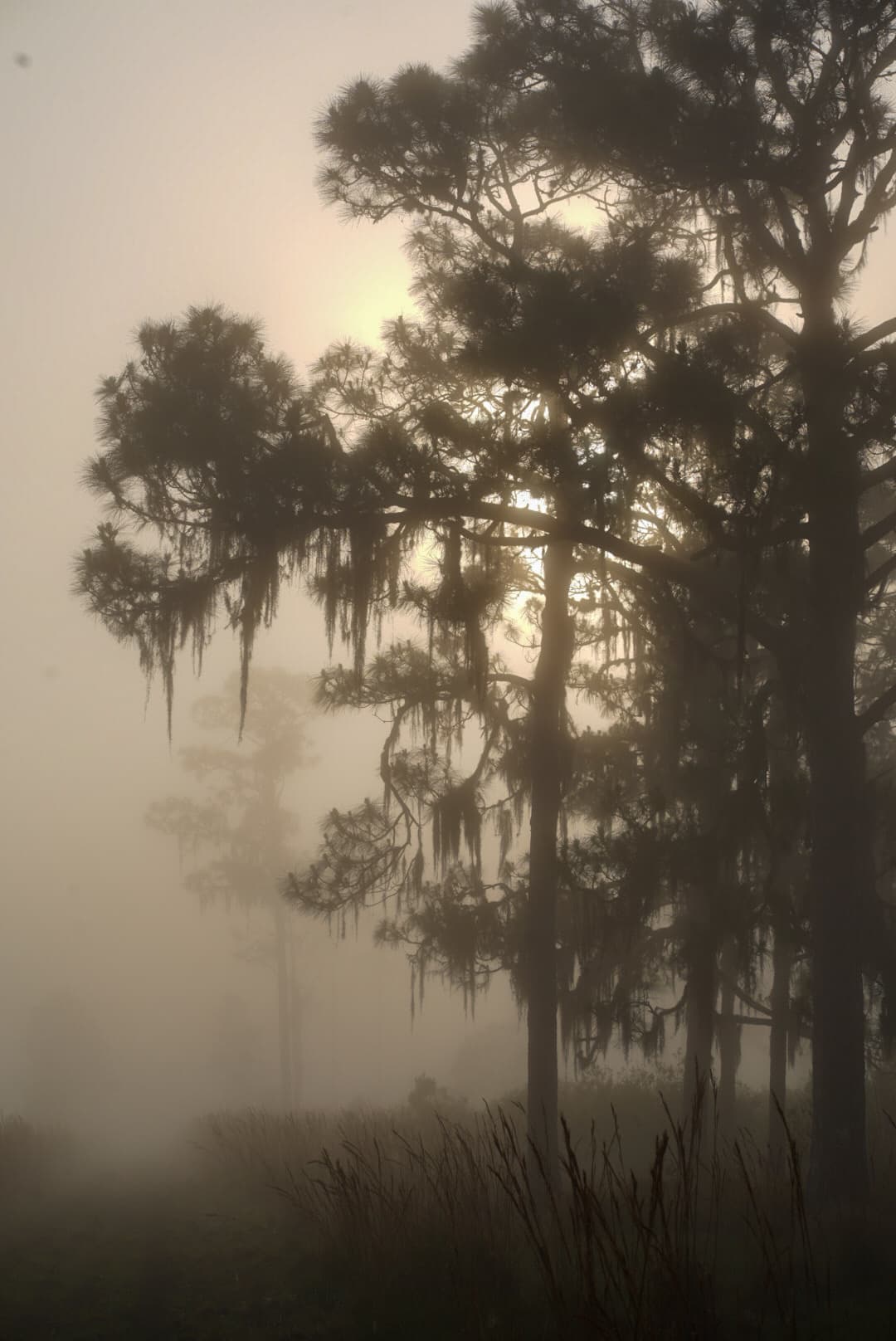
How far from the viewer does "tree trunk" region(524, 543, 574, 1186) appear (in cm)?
1019

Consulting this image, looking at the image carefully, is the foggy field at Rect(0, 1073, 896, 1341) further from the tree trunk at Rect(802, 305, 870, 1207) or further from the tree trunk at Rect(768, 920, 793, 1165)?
the tree trunk at Rect(768, 920, 793, 1165)

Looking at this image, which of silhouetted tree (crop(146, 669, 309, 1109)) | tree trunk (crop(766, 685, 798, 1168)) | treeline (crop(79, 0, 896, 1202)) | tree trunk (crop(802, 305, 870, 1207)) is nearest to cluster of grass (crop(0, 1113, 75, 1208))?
treeline (crop(79, 0, 896, 1202))

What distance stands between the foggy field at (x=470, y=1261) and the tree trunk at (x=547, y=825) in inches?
40.6

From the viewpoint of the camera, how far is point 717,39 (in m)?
8.20

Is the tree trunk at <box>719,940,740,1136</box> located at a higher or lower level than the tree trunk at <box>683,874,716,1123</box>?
lower

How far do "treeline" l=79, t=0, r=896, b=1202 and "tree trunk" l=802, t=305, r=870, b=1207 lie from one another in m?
0.03

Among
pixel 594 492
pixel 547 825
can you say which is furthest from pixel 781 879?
pixel 594 492

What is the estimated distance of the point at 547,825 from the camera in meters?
10.5

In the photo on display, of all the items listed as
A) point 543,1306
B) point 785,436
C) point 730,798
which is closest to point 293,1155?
point 730,798

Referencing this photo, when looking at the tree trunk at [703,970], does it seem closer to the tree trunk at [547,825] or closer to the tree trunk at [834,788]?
the tree trunk at [547,825]

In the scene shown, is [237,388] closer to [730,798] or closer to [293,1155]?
[730,798]

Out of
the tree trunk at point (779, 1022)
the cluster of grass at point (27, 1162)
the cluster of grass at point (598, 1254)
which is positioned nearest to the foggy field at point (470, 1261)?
the cluster of grass at point (598, 1254)

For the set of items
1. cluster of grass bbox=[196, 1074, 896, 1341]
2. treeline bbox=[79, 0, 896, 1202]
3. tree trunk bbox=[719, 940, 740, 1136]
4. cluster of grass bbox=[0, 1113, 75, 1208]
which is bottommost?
cluster of grass bbox=[0, 1113, 75, 1208]

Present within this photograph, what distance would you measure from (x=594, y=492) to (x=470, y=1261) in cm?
499
